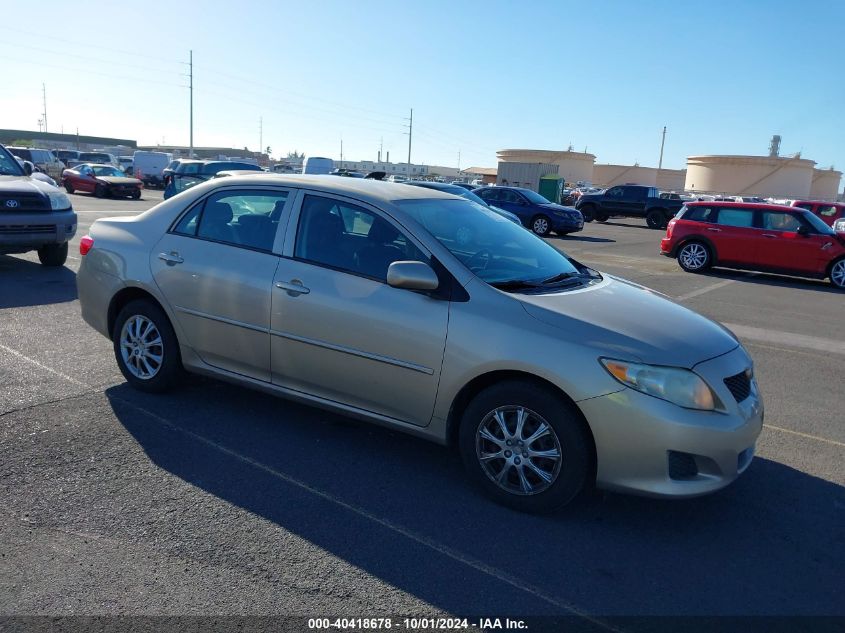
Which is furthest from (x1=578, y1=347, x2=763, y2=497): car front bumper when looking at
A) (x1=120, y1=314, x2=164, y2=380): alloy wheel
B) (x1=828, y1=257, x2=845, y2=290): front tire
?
(x1=828, y1=257, x2=845, y2=290): front tire

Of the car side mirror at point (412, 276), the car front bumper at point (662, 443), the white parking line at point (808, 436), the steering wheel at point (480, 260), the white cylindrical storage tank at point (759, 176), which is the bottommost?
the white parking line at point (808, 436)

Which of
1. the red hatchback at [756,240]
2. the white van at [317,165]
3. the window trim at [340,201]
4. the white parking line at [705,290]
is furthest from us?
the white van at [317,165]

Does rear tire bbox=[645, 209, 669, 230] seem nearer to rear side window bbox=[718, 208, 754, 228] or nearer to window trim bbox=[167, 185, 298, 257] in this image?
rear side window bbox=[718, 208, 754, 228]

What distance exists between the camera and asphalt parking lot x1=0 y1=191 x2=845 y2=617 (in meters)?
3.01

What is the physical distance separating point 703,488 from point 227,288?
10.2 feet

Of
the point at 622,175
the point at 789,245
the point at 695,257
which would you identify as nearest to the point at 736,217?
the point at 695,257

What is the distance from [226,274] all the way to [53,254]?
7348mm

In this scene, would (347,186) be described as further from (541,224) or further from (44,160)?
(44,160)

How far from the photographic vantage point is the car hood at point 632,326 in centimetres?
356

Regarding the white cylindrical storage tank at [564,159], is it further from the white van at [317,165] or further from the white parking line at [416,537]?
the white parking line at [416,537]

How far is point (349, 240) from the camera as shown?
4375mm

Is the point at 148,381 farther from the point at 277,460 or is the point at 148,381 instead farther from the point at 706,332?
the point at 706,332

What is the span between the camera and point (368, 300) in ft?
13.4

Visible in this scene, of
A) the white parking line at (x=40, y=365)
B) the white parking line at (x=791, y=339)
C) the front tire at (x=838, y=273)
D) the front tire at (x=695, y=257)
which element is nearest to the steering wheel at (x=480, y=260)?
the white parking line at (x=40, y=365)
